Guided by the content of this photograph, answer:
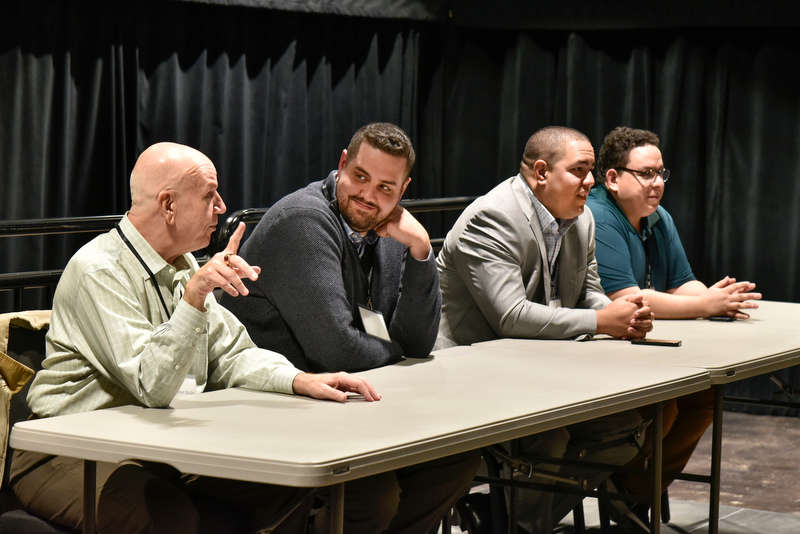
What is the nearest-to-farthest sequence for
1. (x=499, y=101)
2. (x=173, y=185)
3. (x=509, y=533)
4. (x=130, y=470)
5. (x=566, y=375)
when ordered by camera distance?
1. (x=130, y=470)
2. (x=173, y=185)
3. (x=566, y=375)
4. (x=509, y=533)
5. (x=499, y=101)

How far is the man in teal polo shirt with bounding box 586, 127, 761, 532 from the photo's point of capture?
3.30m

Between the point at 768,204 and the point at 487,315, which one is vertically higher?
the point at 768,204

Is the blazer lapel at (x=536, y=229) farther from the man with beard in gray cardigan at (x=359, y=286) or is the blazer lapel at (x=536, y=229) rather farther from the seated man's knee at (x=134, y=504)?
the seated man's knee at (x=134, y=504)

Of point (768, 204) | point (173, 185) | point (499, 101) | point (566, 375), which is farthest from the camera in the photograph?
point (499, 101)

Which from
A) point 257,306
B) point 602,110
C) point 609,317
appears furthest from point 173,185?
point 602,110

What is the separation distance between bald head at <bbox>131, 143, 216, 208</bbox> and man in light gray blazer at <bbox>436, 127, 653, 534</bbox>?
3.67ft

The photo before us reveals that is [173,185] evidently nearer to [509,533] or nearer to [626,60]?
[509,533]

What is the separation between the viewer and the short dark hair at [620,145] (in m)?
3.74

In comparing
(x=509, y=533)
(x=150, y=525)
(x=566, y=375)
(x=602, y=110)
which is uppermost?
(x=602, y=110)

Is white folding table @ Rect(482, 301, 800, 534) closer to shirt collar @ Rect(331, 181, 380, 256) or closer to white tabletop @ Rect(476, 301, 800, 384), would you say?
white tabletop @ Rect(476, 301, 800, 384)

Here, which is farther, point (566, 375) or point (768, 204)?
point (768, 204)

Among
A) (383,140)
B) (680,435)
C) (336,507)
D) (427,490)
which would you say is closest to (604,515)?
(680,435)

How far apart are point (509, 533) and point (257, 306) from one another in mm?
1040

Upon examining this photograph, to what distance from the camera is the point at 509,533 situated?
2.93m
